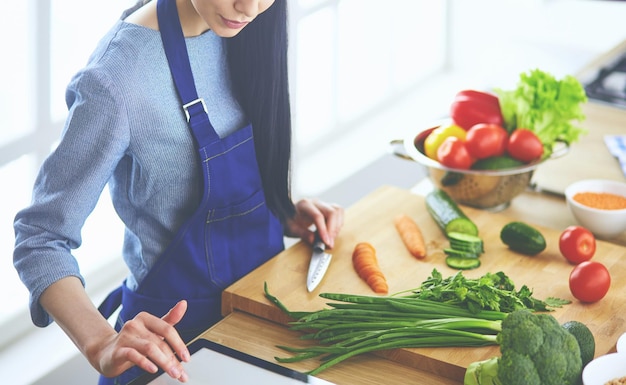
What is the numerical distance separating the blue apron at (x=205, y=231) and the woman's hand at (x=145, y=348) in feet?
1.29

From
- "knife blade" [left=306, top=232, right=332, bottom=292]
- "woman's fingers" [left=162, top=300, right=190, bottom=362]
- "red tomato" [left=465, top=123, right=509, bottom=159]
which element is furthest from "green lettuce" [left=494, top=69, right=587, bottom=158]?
"woman's fingers" [left=162, top=300, right=190, bottom=362]

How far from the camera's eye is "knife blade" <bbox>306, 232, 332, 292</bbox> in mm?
2080

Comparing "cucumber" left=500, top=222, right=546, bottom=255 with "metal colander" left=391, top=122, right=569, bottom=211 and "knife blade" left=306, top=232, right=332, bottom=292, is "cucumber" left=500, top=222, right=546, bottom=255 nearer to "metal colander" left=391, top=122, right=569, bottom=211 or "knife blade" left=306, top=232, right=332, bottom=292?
"metal colander" left=391, top=122, right=569, bottom=211

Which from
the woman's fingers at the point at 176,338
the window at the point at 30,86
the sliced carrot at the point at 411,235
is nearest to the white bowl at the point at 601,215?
the sliced carrot at the point at 411,235

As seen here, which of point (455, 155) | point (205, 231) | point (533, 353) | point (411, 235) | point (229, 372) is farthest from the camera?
point (455, 155)

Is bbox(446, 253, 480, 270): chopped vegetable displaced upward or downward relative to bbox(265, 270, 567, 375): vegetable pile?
downward

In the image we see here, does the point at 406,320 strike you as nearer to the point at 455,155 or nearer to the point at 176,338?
the point at 176,338

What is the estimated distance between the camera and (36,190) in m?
1.82

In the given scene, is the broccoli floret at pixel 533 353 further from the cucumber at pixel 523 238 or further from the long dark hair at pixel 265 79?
the long dark hair at pixel 265 79

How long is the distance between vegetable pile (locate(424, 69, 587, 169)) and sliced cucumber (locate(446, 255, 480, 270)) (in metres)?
0.35

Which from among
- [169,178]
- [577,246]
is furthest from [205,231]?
[577,246]

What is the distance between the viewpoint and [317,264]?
2164mm

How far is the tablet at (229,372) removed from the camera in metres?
1.71

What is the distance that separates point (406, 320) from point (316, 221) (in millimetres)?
542
